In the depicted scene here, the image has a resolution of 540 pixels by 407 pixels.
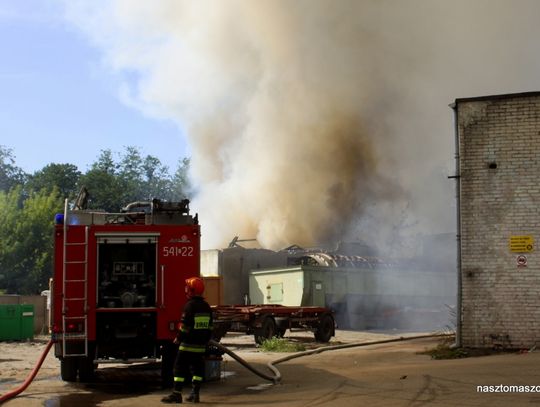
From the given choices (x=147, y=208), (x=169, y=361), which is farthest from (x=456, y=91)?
(x=169, y=361)

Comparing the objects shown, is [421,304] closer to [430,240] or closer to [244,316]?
[430,240]

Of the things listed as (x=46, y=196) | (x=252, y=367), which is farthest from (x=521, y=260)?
(x=46, y=196)

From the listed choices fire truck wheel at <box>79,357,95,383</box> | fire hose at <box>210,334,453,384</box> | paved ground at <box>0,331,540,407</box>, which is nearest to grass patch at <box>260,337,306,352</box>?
fire hose at <box>210,334,453,384</box>

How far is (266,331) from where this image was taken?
54.4ft

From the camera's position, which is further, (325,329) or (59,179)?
(59,179)

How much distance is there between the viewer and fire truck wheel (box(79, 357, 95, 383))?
1002 centimetres

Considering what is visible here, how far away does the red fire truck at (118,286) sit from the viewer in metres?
9.17

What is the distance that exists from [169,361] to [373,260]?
1724cm

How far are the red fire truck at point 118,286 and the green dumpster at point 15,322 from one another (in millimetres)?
9661

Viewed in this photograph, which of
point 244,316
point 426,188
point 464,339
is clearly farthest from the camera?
point 426,188

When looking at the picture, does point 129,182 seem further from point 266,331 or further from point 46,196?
point 266,331

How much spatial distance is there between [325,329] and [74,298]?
32.0ft

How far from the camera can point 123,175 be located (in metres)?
69.8

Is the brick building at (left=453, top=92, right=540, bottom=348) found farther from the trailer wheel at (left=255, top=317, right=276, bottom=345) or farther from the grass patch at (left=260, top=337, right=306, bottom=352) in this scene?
the trailer wheel at (left=255, top=317, right=276, bottom=345)
